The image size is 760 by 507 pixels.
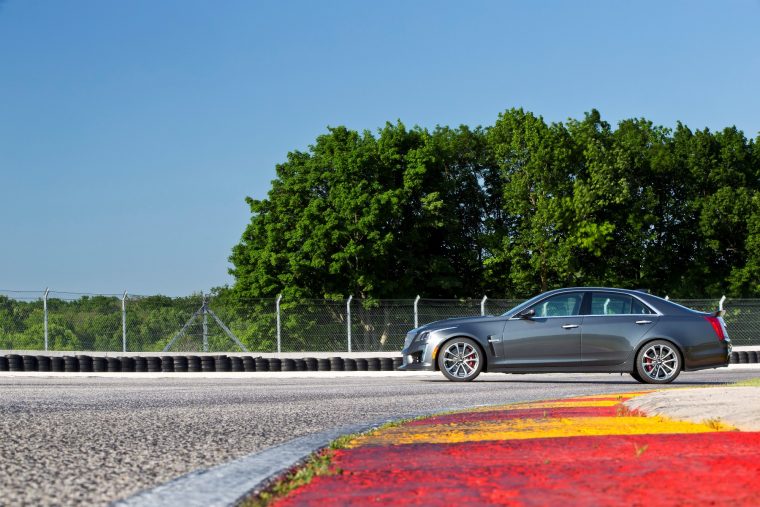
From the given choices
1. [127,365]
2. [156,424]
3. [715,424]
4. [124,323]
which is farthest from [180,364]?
[715,424]

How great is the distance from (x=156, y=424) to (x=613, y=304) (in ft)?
28.0

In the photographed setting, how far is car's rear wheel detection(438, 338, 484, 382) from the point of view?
14.5 meters

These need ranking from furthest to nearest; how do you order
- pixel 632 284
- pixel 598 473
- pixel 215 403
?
pixel 632 284, pixel 215 403, pixel 598 473

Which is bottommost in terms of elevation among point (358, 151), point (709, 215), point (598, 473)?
point (598, 473)

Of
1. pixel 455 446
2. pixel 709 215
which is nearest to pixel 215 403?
pixel 455 446

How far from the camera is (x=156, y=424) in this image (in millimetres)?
7656

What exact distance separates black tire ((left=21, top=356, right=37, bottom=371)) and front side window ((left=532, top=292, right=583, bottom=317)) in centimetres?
1087

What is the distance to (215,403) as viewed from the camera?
10273 millimetres

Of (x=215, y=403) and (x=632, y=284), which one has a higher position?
(x=632, y=284)

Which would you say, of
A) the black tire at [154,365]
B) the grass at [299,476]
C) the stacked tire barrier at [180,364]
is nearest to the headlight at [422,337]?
the stacked tire barrier at [180,364]

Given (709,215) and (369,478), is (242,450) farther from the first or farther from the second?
(709,215)

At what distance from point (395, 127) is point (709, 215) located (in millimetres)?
17923

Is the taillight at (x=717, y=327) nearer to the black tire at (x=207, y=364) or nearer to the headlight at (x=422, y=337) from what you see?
the headlight at (x=422, y=337)

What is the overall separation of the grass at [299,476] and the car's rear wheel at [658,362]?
9.21 m
